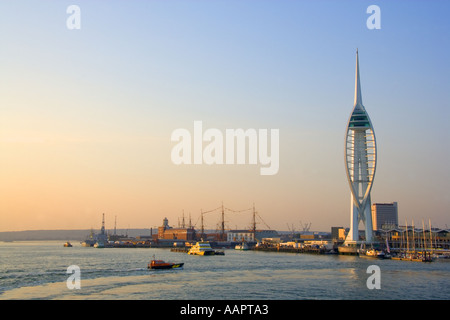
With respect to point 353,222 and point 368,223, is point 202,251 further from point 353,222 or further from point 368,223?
point 368,223

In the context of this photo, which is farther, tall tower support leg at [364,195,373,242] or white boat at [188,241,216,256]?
tall tower support leg at [364,195,373,242]

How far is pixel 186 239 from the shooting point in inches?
7505

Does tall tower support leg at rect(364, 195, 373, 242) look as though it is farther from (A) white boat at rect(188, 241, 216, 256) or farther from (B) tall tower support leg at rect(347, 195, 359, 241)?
(A) white boat at rect(188, 241, 216, 256)

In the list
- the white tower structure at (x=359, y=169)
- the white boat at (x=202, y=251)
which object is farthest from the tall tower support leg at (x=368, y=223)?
the white boat at (x=202, y=251)

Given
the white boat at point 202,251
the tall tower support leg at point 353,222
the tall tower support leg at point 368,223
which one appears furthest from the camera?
the tall tower support leg at point 368,223

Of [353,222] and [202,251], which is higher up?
[353,222]

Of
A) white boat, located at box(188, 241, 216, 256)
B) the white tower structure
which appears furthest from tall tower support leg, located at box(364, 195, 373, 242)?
white boat, located at box(188, 241, 216, 256)

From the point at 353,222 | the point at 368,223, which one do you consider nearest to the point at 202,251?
the point at 353,222

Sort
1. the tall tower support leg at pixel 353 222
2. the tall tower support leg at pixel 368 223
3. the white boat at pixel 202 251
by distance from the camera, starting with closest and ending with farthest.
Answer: the white boat at pixel 202 251
the tall tower support leg at pixel 353 222
the tall tower support leg at pixel 368 223

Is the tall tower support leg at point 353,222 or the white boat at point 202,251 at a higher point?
the tall tower support leg at point 353,222

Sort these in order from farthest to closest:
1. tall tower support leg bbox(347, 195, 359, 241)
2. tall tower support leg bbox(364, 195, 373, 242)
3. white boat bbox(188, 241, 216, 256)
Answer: tall tower support leg bbox(364, 195, 373, 242)
tall tower support leg bbox(347, 195, 359, 241)
white boat bbox(188, 241, 216, 256)

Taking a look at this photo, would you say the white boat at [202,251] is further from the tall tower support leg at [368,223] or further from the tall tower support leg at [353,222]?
the tall tower support leg at [368,223]

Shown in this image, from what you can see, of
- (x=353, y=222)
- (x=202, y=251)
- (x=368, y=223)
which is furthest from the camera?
(x=368, y=223)
